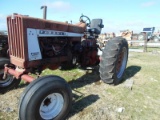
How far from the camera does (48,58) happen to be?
414cm

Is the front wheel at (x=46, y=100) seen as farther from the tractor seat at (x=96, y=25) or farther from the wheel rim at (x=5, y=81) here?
the tractor seat at (x=96, y=25)

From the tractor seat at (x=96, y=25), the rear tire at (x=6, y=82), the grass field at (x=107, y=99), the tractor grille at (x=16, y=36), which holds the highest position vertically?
the tractor seat at (x=96, y=25)

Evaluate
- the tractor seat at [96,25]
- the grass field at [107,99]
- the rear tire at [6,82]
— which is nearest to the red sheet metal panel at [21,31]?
the rear tire at [6,82]

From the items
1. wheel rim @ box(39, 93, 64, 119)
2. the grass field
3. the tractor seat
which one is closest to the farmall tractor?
wheel rim @ box(39, 93, 64, 119)

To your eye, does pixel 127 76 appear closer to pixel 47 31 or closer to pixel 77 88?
pixel 77 88

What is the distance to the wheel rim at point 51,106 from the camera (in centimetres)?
320

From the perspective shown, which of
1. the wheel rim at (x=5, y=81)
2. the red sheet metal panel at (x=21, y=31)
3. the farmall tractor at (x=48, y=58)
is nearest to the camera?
the farmall tractor at (x=48, y=58)

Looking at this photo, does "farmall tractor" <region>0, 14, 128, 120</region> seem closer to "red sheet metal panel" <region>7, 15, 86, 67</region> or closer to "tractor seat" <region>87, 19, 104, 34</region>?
"red sheet metal panel" <region>7, 15, 86, 67</region>

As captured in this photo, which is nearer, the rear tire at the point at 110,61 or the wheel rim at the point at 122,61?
the rear tire at the point at 110,61

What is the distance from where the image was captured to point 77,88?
477 cm

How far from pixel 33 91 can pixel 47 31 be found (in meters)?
1.47

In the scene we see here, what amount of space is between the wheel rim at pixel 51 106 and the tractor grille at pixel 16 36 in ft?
3.14

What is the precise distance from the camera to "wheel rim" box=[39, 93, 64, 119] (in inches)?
126

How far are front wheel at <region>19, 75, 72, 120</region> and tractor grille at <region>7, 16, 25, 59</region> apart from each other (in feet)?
2.98
